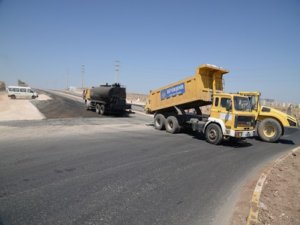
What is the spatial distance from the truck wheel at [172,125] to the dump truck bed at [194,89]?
0.83 metres

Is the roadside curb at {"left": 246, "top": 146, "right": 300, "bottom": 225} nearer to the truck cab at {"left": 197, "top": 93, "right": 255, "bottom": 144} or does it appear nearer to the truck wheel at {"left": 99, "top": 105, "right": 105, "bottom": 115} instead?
the truck cab at {"left": 197, "top": 93, "right": 255, "bottom": 144}

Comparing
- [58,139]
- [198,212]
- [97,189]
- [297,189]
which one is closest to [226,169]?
[297,189]

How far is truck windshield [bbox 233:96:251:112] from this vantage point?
1282 centimetres

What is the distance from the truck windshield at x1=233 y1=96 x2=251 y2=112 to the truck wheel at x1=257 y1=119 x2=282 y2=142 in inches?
95.0

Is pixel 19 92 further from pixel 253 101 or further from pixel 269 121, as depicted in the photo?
pixel 269 121

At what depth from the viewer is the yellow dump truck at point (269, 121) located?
14633 mm

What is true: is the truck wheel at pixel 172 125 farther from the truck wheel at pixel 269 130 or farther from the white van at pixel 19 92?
the white van at pixel 19 92

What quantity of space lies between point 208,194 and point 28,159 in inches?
230

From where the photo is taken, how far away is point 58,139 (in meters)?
12.3

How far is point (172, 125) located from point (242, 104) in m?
4.76

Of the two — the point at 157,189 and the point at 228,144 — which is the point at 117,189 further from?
the point at 228,144

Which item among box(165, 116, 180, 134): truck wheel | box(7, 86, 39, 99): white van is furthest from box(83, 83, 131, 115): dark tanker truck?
box(7, 86, 39, 99): white van

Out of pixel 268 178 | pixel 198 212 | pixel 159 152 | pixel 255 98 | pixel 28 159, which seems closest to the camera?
pixel 198 212

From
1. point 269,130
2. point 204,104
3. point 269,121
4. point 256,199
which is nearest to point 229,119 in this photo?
point 204,104
